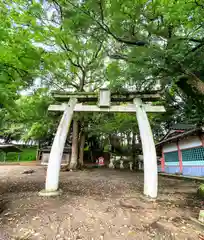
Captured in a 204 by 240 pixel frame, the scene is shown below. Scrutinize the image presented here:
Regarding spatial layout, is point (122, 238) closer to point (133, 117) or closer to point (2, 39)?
point (2, 39)

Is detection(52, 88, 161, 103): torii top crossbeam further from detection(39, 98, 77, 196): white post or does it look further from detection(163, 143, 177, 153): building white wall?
detection(163, 143, 177, 153): building white wall

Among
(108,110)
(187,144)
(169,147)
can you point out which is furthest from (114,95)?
(169,147)

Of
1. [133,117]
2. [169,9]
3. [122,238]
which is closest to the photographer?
[122,238]

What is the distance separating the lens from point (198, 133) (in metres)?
8.15

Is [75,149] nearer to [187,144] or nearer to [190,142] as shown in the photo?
[187,144]

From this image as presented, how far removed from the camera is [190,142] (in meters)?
9.09

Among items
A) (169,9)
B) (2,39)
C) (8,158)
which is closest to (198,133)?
(169,9)

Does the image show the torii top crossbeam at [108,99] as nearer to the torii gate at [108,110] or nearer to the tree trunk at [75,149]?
the torii gate at [108,110]

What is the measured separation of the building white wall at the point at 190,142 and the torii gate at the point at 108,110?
5136 millimetres

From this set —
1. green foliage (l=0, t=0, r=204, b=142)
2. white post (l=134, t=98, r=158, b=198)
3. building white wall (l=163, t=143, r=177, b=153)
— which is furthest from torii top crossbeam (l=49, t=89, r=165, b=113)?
building white wall (l=163, t=143, r=177, b=153)

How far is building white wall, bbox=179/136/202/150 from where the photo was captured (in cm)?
849

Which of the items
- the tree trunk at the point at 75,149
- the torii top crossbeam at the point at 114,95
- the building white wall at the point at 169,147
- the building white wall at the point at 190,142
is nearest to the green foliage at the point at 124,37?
the torii top crossbeam at the point at 114,95

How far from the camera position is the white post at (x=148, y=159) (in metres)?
4.39

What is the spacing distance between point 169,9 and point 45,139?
2340 centimetres
